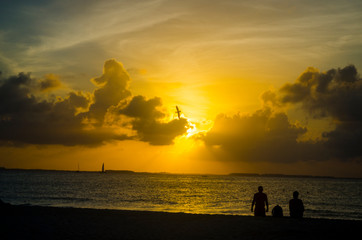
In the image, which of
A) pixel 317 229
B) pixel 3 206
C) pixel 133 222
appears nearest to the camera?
pixel 317 229

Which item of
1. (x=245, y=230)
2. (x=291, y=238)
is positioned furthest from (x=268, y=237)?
(x=245, y=230)

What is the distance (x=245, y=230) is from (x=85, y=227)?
785 cm

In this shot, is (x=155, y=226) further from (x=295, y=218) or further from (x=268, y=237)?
(x=295, y=218)

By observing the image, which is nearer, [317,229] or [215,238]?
[215,238]

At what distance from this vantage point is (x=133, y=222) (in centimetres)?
2139

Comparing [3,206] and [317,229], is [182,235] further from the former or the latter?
[3,206]

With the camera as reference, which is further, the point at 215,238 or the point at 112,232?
the point at 112,232

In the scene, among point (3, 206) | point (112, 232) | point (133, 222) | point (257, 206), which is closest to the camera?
point (112, 232)

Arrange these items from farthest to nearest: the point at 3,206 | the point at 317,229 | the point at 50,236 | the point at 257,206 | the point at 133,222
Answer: the point at 3,206
the point at 257,206
the point at 133,222
the point at 317,229
the point at 50,236

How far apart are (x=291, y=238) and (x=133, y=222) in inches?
360

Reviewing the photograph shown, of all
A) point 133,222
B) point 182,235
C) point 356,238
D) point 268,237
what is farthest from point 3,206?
point 356,238

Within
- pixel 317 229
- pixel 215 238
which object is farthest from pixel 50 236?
pixel 317 229

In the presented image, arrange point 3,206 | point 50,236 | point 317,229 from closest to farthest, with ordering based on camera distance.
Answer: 1. point 50,236
2. point 317,229
3. point 3,206

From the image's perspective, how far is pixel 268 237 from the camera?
16203 mm
